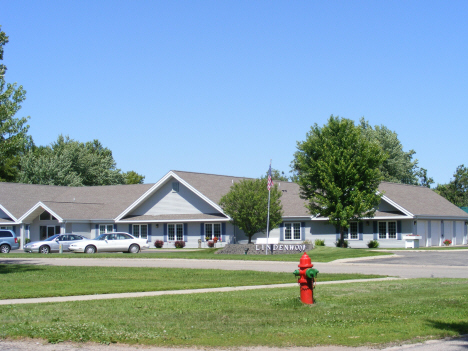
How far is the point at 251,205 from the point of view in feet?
143

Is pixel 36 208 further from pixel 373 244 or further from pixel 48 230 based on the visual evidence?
pixel 373 244

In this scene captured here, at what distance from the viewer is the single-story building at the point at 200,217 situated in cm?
4706

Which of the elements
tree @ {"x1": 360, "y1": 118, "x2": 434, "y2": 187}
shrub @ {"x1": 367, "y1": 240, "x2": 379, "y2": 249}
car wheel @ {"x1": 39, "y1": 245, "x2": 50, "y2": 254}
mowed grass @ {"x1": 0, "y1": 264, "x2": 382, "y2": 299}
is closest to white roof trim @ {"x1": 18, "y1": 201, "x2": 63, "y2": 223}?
car wheel @ {"x1": 39, "y1": 245, "x2": 50, "y2": 254}

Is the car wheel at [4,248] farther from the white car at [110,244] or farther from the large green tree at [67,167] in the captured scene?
the large green tree at [67,167]

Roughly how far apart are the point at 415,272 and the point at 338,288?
8.12 m

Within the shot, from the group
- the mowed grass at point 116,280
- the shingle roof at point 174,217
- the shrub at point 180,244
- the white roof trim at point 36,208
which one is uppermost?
the white roof trim at point 36,208

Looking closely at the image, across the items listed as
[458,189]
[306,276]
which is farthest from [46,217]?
[458,189]

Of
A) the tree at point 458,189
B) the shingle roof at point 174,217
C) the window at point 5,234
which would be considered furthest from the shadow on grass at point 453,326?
the tree at point 458,189

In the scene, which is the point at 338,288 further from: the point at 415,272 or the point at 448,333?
the point at 415,272

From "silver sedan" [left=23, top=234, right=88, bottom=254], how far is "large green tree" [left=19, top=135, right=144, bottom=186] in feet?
106

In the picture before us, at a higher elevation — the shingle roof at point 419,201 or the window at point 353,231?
the shingle roof at point 419,201

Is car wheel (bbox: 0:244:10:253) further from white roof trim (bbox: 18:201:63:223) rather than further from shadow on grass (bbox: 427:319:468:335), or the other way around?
shadow on grass (bbox: 427:319:468:335)

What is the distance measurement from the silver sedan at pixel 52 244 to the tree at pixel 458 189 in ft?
191

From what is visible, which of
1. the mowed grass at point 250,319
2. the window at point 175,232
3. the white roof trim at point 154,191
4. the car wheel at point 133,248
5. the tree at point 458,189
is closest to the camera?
the mowed grass at point 250,319
